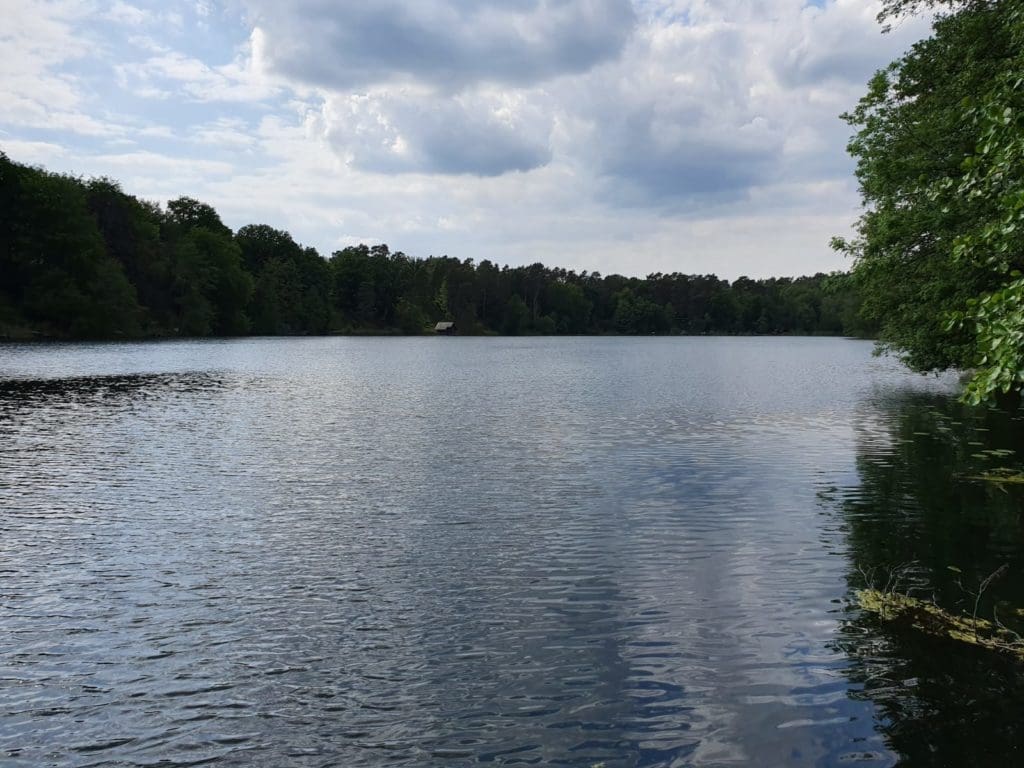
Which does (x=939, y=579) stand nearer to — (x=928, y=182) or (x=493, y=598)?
(x=493, y=598)

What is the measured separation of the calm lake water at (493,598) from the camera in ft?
32.0

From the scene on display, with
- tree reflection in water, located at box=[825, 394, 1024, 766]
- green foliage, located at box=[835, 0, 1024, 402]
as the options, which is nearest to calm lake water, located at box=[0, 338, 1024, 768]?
tree reflection in water, located at box=[825, 394, 1024, 766]

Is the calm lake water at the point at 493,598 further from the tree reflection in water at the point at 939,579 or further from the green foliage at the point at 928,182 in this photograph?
the green foliage at the point at 928,182

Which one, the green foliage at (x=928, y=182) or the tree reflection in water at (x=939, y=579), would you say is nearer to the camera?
the tree reflection in water at (x=939, y=579)

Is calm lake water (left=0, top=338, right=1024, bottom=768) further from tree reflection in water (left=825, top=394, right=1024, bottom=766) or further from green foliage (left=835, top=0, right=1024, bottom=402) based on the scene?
green foliage (left=835, top=0, right=1024, bottom=402)

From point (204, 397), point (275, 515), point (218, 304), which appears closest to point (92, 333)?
point (218, 304)

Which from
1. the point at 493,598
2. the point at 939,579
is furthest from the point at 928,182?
the point at 493,598

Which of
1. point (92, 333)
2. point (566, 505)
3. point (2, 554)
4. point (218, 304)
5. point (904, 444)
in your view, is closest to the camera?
point (2, 554)

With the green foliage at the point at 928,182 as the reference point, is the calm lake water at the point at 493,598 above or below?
below

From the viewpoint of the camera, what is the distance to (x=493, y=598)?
48.0 ft

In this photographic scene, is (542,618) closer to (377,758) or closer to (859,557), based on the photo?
(377,758)

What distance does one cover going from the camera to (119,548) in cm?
1756

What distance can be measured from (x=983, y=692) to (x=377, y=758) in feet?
28.7

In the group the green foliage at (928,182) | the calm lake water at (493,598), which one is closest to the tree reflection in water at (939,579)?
the calm lake water at (493,598)
